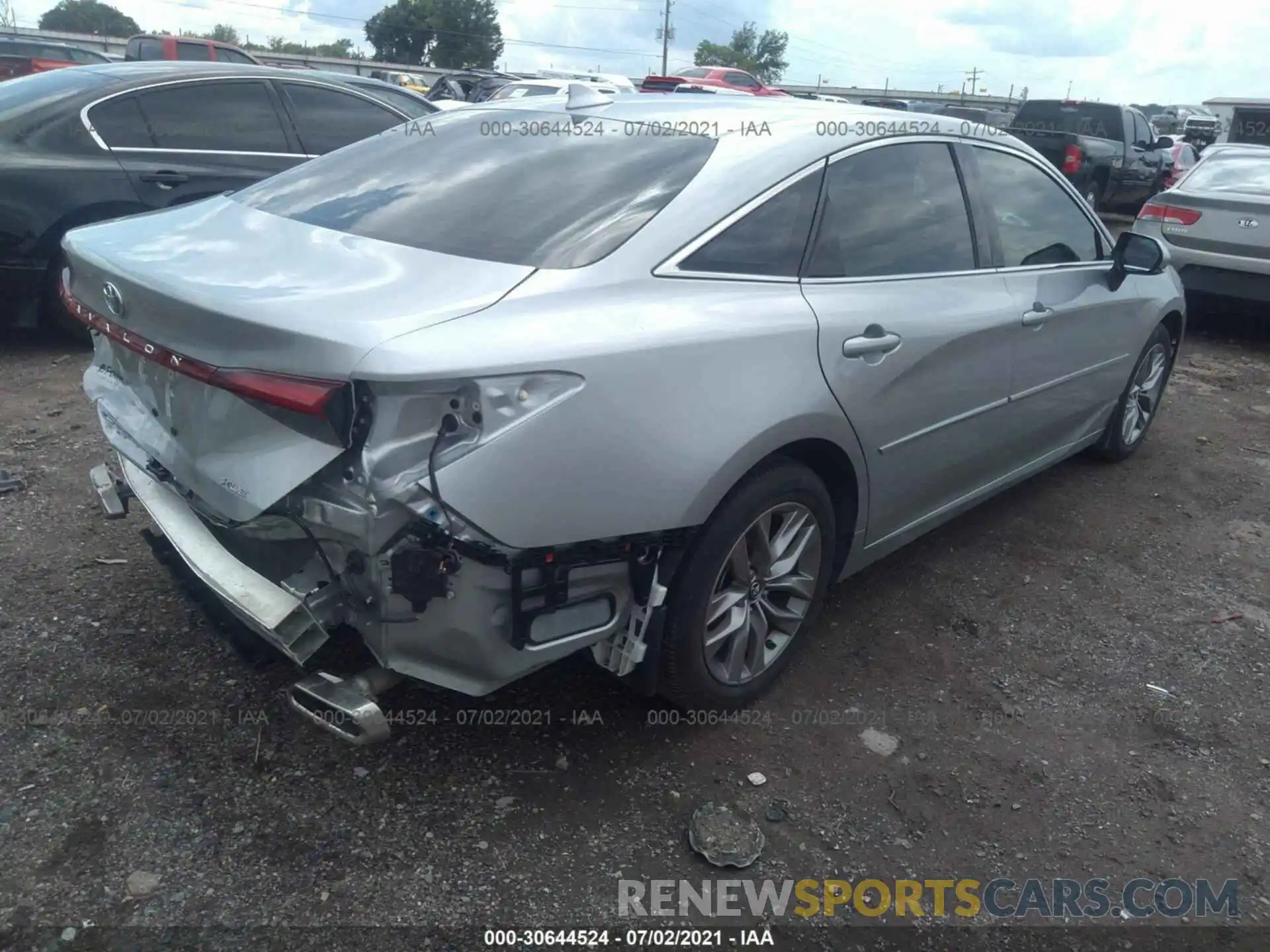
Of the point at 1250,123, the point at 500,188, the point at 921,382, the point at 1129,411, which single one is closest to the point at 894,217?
the point at 921,382

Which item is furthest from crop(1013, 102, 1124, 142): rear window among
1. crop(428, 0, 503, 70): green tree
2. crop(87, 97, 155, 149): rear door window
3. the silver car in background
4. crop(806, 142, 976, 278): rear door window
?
crop(428, 0, 503, 70): green tree

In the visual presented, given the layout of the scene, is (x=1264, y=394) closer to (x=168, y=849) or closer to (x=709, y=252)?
(x=709, y=252)

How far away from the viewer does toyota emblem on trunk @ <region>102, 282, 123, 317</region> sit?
2.47m

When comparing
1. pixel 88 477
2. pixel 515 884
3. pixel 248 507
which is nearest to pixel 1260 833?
pixel 515 884

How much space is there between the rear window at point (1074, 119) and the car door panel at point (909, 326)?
13032mm

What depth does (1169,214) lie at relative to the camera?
26.1 ft

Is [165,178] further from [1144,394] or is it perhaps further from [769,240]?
[1144,394]

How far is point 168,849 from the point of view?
229 cm

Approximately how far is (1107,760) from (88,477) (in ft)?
12.9

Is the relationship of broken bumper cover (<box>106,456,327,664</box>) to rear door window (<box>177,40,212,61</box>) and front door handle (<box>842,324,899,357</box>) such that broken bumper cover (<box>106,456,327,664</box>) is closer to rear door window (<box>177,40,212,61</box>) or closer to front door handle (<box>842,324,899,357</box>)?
front door handle (<box>842,324,899,357</box>)

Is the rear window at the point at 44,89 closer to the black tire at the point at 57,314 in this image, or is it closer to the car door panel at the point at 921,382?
the black tire at the point at 57,314

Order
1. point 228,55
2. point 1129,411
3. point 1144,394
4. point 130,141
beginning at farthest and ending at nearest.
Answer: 1. point 228,55
2. point 130,141
3. point 1144,394
4. point 1129,411

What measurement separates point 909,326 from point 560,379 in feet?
4.50

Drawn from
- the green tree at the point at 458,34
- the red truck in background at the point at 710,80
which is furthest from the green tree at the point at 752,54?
the red truck in background at the point at 710,80
